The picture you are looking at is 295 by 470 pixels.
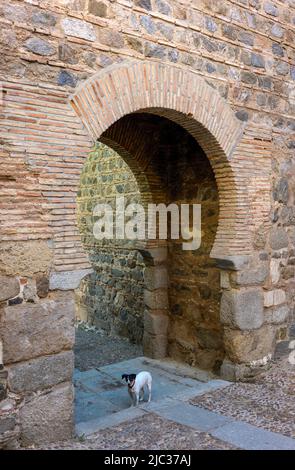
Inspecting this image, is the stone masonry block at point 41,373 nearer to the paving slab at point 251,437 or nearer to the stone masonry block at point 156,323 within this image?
the paving slab at point 251,437

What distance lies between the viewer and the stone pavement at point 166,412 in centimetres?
338

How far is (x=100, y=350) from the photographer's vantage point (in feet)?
22.3

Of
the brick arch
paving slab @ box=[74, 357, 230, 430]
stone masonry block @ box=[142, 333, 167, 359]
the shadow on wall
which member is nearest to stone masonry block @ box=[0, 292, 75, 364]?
paving slab @ box=[74, 357, 230, 430]

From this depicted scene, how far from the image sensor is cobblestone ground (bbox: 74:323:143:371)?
6.27m

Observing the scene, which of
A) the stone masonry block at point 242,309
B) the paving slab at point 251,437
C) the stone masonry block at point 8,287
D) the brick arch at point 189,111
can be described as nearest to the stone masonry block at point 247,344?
the stone masonry block at point 242,309

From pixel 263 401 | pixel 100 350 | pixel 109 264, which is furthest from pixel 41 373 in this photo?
pixel 109 264

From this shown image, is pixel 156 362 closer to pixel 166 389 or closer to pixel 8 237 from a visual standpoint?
pixel 166 389

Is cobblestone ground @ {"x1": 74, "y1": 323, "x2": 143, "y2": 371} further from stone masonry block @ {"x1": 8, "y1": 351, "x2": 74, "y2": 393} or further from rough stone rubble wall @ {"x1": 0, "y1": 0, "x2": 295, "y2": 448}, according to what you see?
rough stone rubble wall @ {"x1": 0, "y1": 0, "x2": 295, "y2": 448}

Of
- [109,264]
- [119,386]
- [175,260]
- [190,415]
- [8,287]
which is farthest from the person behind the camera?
[109,264]

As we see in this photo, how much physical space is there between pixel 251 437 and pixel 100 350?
3.70m

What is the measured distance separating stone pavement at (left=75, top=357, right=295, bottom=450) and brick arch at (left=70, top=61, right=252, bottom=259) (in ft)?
4.98

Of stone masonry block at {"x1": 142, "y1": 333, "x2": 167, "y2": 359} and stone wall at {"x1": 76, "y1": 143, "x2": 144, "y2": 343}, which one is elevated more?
stone wall at {"x1": 76, "y1": 143, "x2": 144, "y2": 343}

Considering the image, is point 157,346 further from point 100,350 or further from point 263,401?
point 263,401

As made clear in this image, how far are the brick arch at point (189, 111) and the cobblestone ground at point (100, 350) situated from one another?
2566 millimetres
